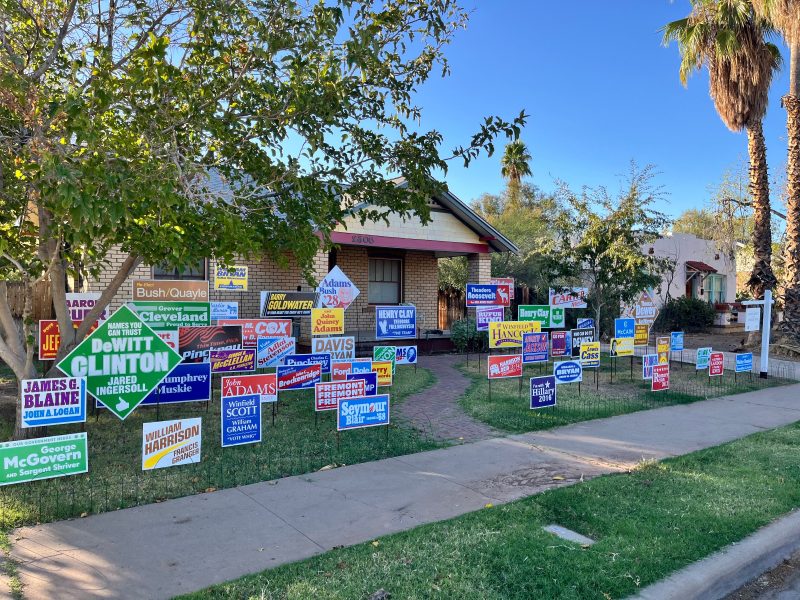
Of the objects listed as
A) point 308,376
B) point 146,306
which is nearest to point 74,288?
point 146,306

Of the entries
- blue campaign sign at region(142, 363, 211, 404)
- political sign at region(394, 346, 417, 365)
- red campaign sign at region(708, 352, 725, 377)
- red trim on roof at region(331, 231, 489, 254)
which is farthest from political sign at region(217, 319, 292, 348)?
red campaign sign at region(708, 352, 725, 377)

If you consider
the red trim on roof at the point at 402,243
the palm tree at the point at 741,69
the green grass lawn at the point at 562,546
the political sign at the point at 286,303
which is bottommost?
the green grass lawn at the point at 562,546

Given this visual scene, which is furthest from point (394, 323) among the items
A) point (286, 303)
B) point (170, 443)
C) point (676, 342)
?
point (170, 443)

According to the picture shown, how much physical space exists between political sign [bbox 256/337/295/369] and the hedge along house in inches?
156

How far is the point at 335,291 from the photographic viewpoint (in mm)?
12984

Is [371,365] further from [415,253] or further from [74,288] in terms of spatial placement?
[415,253]

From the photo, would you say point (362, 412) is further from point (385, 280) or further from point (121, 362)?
point (385, 280)

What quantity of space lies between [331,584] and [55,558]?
2.09 m

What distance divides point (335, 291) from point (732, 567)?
31.7 feet

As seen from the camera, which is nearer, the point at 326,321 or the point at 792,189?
the point at 326,321

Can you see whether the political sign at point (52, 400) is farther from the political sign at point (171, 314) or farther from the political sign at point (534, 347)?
the political sign at point (534, 347)

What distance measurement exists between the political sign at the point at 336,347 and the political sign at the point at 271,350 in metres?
0.52

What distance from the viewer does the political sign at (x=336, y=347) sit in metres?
11.3

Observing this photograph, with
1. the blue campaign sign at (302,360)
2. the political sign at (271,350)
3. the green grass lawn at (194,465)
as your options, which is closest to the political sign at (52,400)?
the green grass lawn at (194,465)
